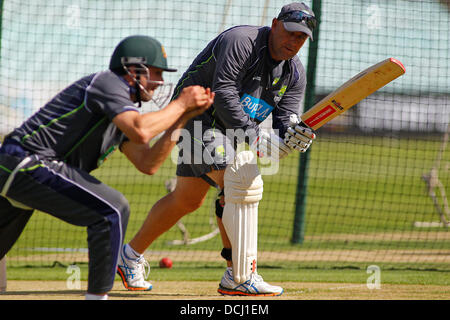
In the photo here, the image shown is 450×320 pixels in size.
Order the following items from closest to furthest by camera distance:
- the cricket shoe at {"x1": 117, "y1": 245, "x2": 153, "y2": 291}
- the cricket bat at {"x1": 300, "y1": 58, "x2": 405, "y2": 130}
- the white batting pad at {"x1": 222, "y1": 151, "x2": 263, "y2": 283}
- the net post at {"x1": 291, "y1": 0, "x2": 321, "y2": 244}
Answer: the white batting pad at {"x1": 222, "y1": 151, "x2": 263, "y2": 283} → the cricket bat at {"x1": 300, "y1": 58, "x2": 405, "y2": 130} → the cricket shoe at {"x1": 117, "y1": 245, "x2": 153, "y2": 291} → the net post at {"x1": 291, "y1": 0, "x2": 321, "y2": 244}

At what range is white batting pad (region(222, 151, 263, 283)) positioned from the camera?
424 centimetres

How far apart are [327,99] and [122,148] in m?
1.61

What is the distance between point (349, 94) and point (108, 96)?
1945mm

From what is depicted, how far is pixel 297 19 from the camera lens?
4.28 metres

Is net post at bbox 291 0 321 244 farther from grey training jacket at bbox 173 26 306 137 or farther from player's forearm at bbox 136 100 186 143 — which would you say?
player's forearm at bbox 136 100 186 143

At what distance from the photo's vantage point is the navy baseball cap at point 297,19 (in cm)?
425

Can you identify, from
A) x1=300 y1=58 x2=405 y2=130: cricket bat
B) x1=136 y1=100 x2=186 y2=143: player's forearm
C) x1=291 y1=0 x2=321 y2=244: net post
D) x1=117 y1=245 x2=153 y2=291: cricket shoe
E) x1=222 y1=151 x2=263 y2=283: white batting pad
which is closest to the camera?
x1=136 y1=100 x2=186 y2=143: player's forearm

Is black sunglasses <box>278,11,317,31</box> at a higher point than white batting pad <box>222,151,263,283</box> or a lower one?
higher

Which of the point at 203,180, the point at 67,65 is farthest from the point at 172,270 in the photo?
the point at 67,65

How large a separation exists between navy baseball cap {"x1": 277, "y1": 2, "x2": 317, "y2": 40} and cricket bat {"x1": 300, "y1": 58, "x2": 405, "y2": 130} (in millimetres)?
478

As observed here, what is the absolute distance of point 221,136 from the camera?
450cm

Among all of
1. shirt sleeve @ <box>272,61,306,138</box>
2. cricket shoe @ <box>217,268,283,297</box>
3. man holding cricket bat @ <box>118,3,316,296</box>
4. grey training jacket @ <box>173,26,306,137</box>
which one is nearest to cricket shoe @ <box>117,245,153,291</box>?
man holding cricket bat @ <box>118,3,316,296</box>

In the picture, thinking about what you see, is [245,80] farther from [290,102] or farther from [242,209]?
[242,209]

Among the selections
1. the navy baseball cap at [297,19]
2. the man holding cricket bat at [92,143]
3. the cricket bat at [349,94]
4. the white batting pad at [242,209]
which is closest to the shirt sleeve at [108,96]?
the man holding cricket bat at [92,143]
